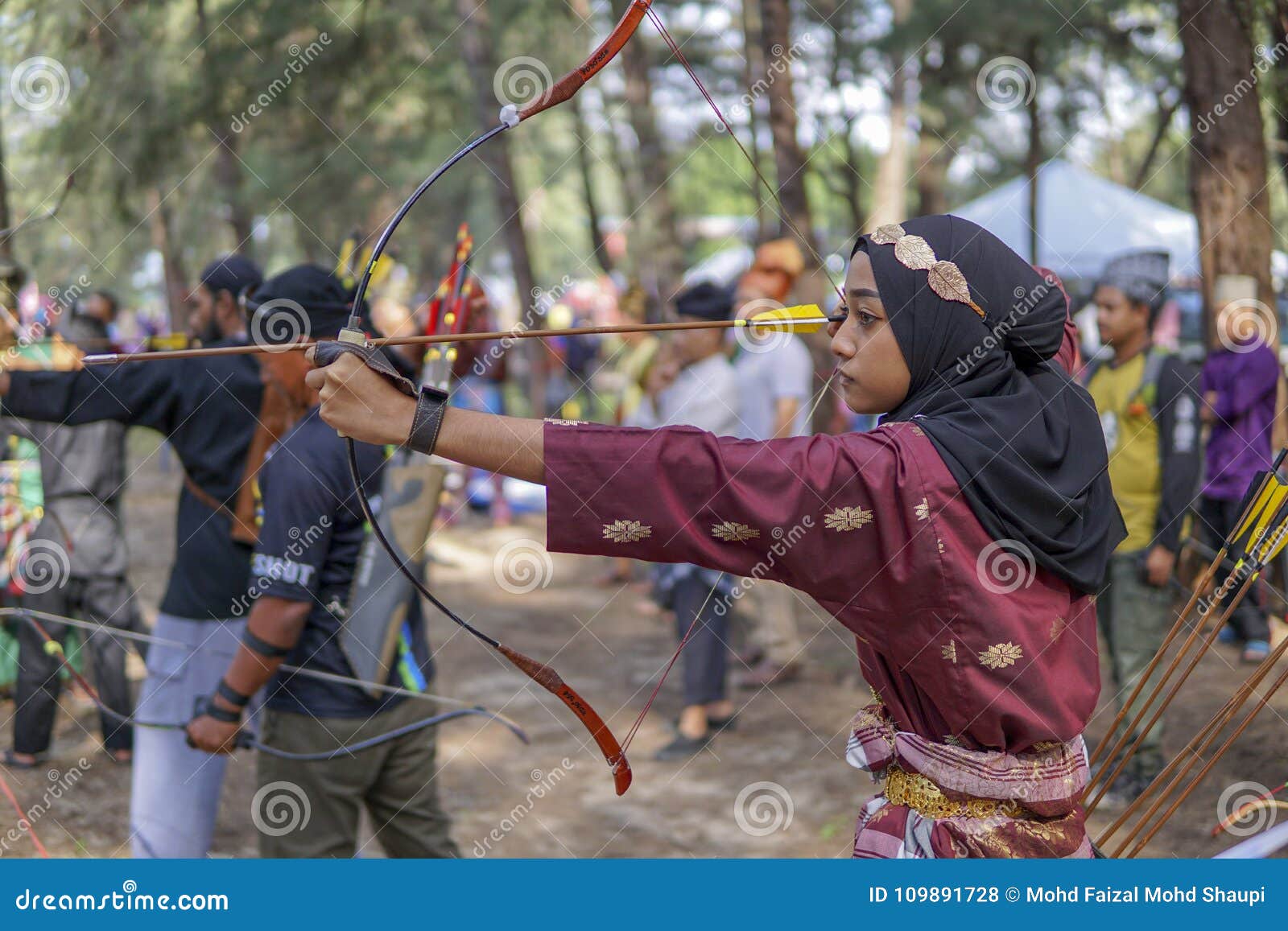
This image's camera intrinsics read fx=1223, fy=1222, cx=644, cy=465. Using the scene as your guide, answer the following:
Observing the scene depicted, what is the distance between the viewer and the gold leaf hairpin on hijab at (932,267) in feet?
6.34

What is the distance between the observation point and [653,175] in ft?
39.0

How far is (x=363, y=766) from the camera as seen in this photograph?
3271 millimetres

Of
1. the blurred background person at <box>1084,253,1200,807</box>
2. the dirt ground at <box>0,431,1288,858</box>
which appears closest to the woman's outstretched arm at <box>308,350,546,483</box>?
the dirt ground at <box>0,431,1288,858</box>

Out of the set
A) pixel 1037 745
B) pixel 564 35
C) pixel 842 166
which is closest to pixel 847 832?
pixel 1037 745

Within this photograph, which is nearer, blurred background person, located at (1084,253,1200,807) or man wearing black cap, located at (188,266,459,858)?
man wearing black cap, located at (188,266,459,858)

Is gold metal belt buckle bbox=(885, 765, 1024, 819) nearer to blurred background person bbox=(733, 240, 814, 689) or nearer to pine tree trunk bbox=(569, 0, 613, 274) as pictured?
blurred background person bbox=(733, 240, 814, 689)

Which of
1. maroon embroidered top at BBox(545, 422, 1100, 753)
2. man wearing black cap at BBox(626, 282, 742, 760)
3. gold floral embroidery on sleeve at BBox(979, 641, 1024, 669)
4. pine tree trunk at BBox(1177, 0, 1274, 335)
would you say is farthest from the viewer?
man wearing black cap at BBox(626, 282, 742, 760)

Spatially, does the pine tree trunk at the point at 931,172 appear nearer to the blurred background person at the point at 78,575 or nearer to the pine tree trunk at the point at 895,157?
the pine tree trunk at the point at 895,157

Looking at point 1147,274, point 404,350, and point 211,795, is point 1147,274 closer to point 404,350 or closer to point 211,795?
point 404,350

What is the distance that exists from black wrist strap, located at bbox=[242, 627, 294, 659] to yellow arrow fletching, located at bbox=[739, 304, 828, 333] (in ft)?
5.40

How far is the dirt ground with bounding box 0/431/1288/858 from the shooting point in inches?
186

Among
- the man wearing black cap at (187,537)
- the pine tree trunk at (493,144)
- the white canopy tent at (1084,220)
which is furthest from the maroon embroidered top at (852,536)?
the white canopy tent at (1084,220)

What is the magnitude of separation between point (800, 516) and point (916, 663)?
1.17ft

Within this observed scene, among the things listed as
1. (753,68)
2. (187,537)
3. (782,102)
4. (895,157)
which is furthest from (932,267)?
(895,157)
